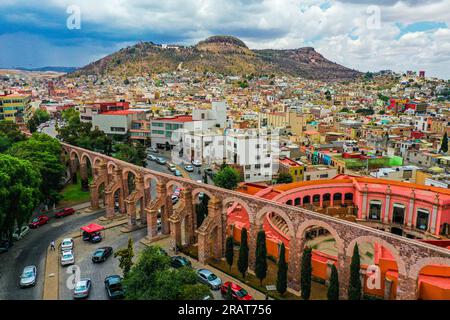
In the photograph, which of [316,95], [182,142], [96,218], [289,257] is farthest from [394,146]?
[316,95]

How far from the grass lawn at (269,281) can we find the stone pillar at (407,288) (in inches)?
234

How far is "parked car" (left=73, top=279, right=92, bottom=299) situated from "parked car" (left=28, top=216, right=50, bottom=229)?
52.5 ft

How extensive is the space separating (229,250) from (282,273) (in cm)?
567

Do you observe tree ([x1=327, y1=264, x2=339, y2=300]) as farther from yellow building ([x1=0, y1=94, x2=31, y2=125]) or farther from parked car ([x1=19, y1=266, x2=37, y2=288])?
yellow building ([x1=0, y1=94, x2=31, y2=125])

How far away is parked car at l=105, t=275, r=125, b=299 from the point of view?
27.2m

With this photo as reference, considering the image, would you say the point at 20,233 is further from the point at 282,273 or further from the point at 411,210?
the point at 411,210

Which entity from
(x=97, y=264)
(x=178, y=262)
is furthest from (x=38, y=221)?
(x=178, y=262)

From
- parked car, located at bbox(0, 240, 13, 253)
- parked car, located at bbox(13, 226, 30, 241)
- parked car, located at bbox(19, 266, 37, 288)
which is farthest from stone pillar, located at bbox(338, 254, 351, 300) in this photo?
parked car, located at bbox(13, 226, 30, 241)

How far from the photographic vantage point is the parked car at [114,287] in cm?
2723

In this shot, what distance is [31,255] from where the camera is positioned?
34.1 metres

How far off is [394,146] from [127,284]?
61.7 meters

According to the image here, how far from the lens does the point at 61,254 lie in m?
34.4

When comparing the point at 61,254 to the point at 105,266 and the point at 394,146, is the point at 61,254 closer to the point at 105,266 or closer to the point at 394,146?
the point at 105,266

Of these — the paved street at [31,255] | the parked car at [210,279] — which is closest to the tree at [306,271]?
the parked car at [210,279]
